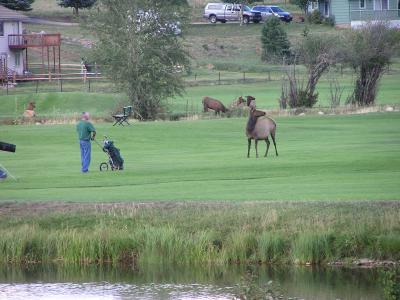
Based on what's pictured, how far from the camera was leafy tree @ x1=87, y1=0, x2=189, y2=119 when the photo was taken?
58688mm

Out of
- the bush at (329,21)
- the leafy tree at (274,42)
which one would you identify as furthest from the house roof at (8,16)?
the bush at (329,21)

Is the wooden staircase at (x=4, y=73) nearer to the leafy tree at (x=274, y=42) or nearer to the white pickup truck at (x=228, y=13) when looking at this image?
the leafy tree at (x=274, y=42)

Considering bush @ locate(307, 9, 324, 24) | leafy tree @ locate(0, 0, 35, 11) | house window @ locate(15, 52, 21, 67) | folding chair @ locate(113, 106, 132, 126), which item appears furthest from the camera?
bush @ locate(307, 9, 324, 24)

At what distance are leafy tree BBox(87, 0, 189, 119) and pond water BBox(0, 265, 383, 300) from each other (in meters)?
36.0

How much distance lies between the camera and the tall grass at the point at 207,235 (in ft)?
74.0

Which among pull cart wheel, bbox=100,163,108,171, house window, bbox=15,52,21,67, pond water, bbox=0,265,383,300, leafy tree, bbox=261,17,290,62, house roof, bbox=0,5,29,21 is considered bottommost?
pond water, bbox=0,265,383,300

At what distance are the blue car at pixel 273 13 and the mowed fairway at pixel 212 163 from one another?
59.6 metres

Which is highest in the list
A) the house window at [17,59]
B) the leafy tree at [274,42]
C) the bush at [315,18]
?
the bush at [315,18]

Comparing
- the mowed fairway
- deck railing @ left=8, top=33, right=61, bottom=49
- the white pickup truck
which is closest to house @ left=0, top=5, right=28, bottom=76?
deck railing @ left=8, top=33, right=61, bottom=49

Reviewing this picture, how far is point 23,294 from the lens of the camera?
68.6 feet

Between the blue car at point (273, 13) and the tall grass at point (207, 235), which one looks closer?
the tall grass at point (207, 235)

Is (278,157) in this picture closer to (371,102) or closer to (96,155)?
(96,155)

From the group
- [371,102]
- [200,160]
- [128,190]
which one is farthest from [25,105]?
[128,190]

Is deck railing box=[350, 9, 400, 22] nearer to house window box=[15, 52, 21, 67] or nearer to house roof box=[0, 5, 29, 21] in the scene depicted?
house roof box=[0, 5, 29, 21]
